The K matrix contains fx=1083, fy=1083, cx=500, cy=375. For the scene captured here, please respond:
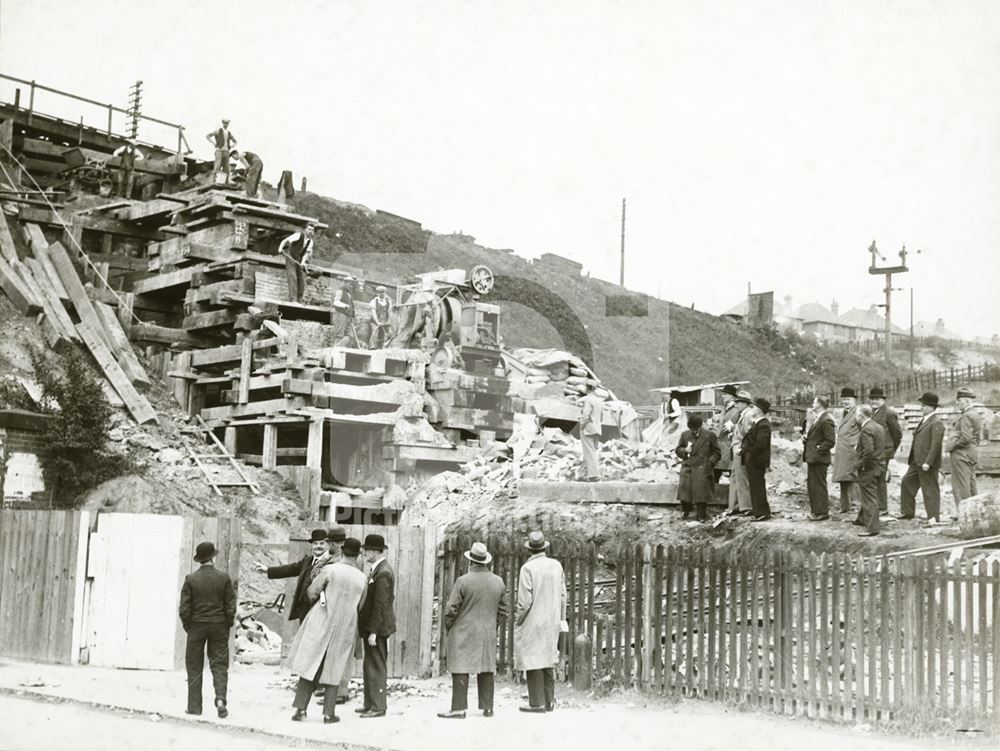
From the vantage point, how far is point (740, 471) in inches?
577

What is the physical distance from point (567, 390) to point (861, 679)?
21.2m

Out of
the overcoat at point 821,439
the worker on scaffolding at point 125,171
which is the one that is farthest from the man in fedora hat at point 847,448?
the worker on scaffolding at point 125,171

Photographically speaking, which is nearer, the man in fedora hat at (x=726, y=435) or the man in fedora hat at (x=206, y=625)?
the man in fedora hat at (x=206, y=625)

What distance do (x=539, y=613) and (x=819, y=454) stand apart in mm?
5127

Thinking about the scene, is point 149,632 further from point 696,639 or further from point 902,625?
point 902,625

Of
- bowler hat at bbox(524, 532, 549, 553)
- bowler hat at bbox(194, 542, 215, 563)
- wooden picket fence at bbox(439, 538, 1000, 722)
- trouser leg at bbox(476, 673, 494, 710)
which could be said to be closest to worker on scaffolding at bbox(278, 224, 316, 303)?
wooden picket fence at bbox(439, 538, 1000, 722)

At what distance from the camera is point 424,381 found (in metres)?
27.2

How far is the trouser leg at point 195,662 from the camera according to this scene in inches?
388

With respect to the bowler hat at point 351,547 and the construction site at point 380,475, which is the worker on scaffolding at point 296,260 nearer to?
the construction site at point 380,475

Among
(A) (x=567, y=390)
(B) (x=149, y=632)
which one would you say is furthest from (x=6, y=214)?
(B) (x=149, y=632)

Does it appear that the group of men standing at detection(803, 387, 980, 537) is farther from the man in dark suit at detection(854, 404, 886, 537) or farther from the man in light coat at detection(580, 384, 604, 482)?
the man in light coat at detection(580, 384, 604, 482)

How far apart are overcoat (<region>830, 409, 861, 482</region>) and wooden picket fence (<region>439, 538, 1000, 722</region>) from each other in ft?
8.55

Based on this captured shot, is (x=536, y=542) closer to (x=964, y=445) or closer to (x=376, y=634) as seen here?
(x=376, y=634)

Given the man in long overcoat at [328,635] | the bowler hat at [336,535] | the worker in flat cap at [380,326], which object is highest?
the worker in flat cap at [380,326]
